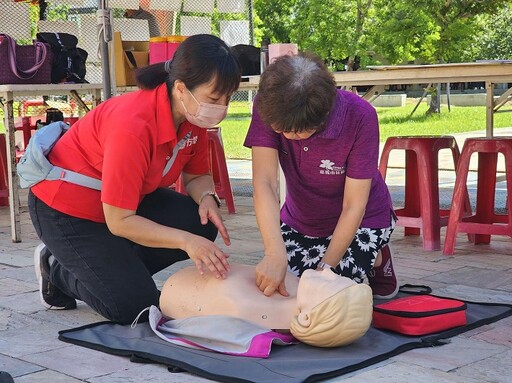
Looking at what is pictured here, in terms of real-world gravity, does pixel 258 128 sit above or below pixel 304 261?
above

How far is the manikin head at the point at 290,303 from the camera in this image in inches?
94.6

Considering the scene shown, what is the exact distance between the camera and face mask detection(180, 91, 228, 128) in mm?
2609

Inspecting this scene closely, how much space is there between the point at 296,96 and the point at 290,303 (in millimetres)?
616

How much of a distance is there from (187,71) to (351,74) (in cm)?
176

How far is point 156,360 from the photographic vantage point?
2439 millimetres

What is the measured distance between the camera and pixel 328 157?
9.12 ft

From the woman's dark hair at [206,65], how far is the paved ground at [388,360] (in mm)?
840

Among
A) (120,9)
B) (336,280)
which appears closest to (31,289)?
(336,280)

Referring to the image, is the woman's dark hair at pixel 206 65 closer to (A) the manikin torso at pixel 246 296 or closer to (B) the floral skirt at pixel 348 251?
(A) the manikin torso at pixel 246 296

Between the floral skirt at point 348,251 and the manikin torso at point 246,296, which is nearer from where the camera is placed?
the manikin torso at point 246,296

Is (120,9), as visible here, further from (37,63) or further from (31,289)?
(31,289)

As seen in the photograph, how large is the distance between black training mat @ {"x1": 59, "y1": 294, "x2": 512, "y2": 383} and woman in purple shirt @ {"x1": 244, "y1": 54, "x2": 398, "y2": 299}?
0.81 ft

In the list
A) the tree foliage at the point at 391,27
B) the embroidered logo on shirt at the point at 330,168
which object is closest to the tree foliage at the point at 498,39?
the tree foliage at the point at 391,27

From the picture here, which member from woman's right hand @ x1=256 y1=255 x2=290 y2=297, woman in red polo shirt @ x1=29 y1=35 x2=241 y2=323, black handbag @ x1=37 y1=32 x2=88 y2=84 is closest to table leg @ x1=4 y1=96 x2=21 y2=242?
black handbag @ x1=37 y1=32 x2=88 y2=84
